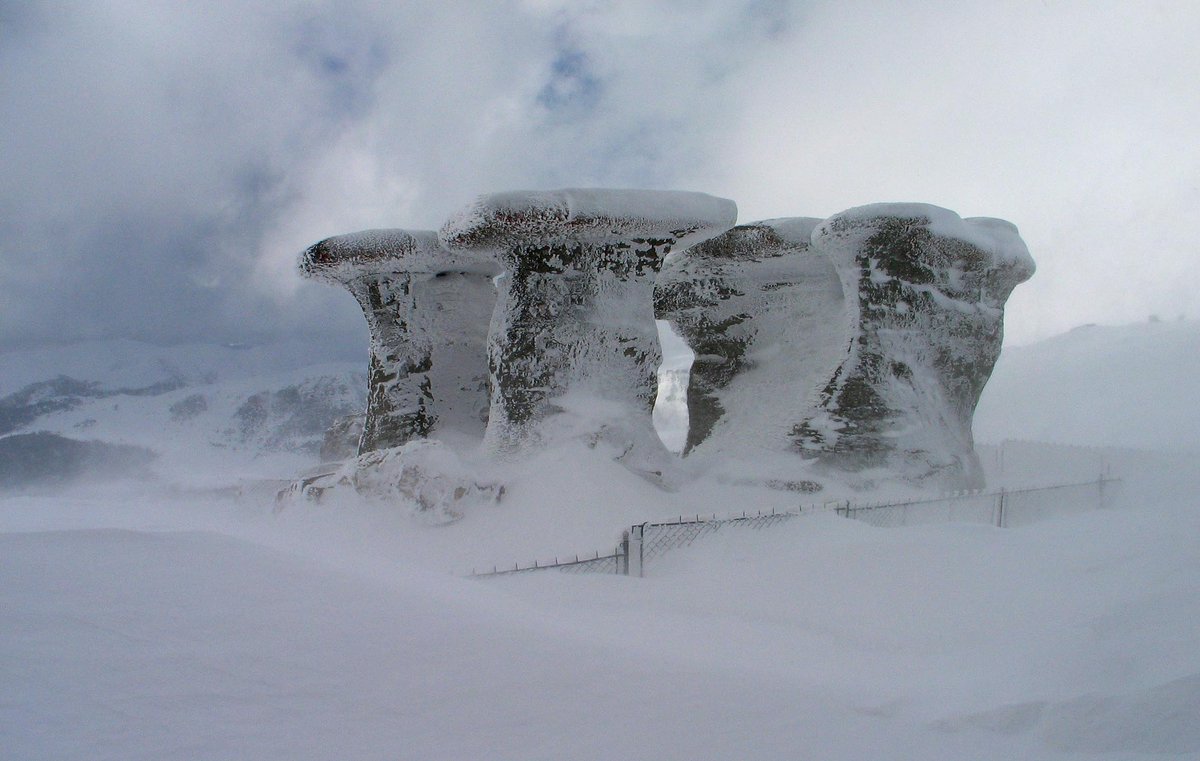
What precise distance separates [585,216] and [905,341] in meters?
4.52

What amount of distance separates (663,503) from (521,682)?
5.57 m

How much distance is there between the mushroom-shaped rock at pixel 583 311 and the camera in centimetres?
891

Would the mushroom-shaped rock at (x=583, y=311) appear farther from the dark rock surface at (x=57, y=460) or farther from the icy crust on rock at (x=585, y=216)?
the dark rock surface at (x=57, y=460)

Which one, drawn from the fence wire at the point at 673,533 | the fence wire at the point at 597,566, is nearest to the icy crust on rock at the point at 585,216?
the fence wire at the point at 673,533

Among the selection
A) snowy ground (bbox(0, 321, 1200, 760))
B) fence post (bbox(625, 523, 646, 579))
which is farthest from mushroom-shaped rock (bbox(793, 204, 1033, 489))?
fence post (bbox(625, 523, 646, 579))

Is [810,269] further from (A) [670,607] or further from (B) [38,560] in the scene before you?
(B) [38,560]

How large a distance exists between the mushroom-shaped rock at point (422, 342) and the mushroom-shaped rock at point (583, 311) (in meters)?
2.18

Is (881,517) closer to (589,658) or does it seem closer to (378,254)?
(589,658)

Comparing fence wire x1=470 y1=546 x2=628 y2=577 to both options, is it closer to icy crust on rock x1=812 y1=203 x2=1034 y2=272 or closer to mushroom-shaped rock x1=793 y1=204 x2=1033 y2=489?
mushroom-shaped rock x1=793 y1=204 x2=1033 y2=489

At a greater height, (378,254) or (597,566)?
(378,254)

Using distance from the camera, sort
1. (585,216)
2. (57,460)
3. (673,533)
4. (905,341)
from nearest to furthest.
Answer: (673,533) < (585,216) < (905,341) < (57,460)

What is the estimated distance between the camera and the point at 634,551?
5.38 metres

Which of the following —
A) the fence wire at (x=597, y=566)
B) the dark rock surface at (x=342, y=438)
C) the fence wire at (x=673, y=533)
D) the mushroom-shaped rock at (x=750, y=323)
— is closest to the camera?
the fence wire at (x=597, y=566)

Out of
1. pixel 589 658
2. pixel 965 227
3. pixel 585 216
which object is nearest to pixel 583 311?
pixel 585 216
